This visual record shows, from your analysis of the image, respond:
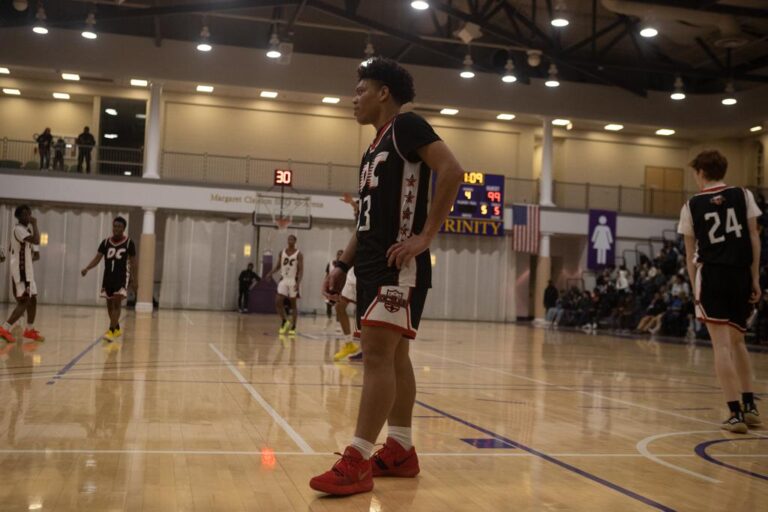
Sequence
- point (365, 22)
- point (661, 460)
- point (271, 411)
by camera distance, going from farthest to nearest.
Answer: point (365, 22) < point (271, 411) < point (661, 460)

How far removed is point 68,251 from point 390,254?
84.3 ft

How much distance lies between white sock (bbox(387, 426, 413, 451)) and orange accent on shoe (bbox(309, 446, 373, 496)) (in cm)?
35

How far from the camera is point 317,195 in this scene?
2769 centimetres

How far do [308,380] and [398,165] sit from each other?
445 centimetres

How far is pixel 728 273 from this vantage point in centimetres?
576

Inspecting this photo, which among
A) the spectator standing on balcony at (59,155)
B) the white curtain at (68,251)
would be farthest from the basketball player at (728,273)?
the spectator standing on balcony at (59,155)

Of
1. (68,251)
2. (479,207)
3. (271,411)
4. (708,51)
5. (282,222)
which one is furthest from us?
(479,207)

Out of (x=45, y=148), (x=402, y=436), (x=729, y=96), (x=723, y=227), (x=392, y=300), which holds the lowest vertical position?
(x=402, y=436)

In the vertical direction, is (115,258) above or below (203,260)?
below

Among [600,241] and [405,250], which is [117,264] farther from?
[600,241]

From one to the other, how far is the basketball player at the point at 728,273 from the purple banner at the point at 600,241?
24.0 m

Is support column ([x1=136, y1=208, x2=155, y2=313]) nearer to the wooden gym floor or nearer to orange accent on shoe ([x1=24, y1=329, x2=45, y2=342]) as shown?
orange accent on shoe ([x1=24, y1=329, x2=45, y2=342])

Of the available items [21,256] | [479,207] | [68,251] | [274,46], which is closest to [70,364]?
[21,256]

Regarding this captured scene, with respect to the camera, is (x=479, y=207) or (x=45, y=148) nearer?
(x=45, y=148)
